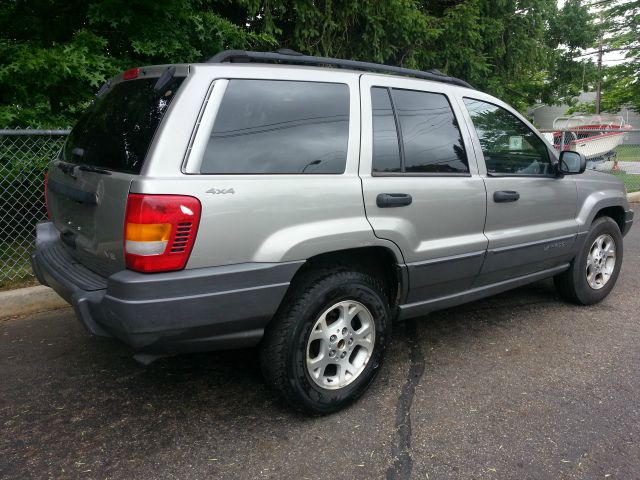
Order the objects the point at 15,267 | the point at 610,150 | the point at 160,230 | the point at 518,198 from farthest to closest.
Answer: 1. the point at 610,150
2. the point at 15,267
3. the point at 518,198
4. the point at 160,230

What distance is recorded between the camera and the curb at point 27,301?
428cm

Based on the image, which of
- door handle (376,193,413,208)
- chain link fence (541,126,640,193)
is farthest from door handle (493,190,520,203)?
chain link fence (541,126,640,193)

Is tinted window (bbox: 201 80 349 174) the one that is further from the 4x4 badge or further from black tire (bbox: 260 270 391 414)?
black tire (bbox: 260 270 391 414)

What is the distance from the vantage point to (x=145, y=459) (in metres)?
2.46

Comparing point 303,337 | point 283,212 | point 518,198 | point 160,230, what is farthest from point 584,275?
point 160,230

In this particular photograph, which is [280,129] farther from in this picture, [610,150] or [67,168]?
[610,150]

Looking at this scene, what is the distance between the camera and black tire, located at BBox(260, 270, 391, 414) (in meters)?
2.60

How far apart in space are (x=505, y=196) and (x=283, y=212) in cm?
176

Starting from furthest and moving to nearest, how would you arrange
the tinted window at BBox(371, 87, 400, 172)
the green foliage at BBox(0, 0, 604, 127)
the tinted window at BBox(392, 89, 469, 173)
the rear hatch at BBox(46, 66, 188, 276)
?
the green foliage at BBox(0, 0, 604, 127), the tinted window at BBox(392, 89, 469, 173), the tinted window at BBox(371, 87, 400, 172), the rear hatch at BBox(46, 66, 188, 276)

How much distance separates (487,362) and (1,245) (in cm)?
449

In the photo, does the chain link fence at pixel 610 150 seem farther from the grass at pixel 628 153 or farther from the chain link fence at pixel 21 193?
the chain link fence at pixel 21 193

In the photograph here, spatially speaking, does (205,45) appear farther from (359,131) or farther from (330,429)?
(330,429)

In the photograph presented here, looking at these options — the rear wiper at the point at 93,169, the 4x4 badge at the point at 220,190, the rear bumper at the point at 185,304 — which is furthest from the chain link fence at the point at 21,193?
the 4x4 badge at the point at 220,190

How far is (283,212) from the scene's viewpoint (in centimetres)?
248
